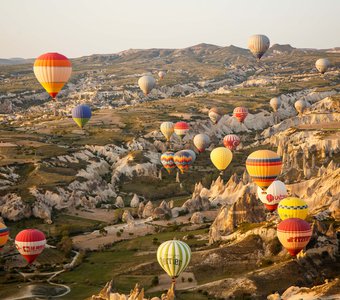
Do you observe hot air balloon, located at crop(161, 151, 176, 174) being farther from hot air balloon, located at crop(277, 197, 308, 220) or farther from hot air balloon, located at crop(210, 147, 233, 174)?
hot air balloon, located at crop(277, 197, 308, 220)

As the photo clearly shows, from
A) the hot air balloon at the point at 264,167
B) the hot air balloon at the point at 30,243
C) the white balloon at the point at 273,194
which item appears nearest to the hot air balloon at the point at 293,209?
the white balloon at the point at 273,194

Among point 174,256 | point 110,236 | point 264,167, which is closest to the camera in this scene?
point 174,256

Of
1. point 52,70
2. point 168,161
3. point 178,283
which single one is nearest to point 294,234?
point 178,283

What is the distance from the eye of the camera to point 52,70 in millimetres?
91562

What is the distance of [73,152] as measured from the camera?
441 feet

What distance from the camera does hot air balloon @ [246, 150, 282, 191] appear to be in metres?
82.7

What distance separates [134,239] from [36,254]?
19065 millimetres

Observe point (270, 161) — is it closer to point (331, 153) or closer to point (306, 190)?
point (306, 190)

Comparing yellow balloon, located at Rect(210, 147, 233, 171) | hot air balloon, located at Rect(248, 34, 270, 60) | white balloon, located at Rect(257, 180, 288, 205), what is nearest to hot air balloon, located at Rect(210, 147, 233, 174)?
yellow balloon, located at Rect(210, 147, 233, 171)

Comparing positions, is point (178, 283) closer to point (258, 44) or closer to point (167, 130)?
point (167, 130)

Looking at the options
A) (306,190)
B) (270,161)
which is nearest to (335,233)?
(270,161)

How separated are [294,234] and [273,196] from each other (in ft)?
62.4

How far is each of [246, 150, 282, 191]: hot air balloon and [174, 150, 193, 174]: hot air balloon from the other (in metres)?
43.3

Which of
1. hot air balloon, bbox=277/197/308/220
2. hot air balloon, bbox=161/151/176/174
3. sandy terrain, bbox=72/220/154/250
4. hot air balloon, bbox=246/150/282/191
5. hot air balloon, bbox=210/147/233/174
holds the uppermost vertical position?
hot air balloon, bbox=246/150/282/191
